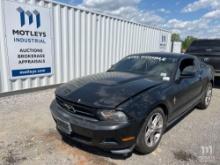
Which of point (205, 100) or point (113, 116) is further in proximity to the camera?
point (205, 100)

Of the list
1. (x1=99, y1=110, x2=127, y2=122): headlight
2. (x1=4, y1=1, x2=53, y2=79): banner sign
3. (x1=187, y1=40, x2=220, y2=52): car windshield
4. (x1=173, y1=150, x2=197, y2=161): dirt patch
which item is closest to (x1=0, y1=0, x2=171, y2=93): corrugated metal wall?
(x1=4, y1=1, x2=53, y2=79): banner sign

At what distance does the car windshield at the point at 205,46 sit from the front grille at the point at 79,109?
23.7 ft

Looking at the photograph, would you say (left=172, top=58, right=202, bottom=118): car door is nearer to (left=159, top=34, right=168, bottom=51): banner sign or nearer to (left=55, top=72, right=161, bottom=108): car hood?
(left=55, top=72, right=161, bottom=108): car hood

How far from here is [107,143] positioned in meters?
2.77

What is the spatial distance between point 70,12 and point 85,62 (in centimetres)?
189

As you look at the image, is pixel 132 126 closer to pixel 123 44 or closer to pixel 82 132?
pixel 82 132

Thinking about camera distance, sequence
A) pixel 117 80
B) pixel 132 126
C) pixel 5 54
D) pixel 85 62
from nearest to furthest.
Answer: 1. pixel 132 126
2. pixel 117 80
3. pixel 5 54
4. pixel 85 62

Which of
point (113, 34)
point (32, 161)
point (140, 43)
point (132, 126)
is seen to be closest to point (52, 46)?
point (113, 34)

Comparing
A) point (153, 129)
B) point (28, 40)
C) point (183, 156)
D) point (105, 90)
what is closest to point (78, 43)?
point (28, 40)

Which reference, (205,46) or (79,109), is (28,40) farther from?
(205,46)

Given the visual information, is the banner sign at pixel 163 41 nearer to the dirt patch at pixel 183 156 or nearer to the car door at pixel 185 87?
the car door at pixel 185 87

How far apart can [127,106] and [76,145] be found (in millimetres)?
1251

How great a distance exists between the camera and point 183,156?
10.6 ft

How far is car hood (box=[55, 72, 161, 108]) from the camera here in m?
2.84
